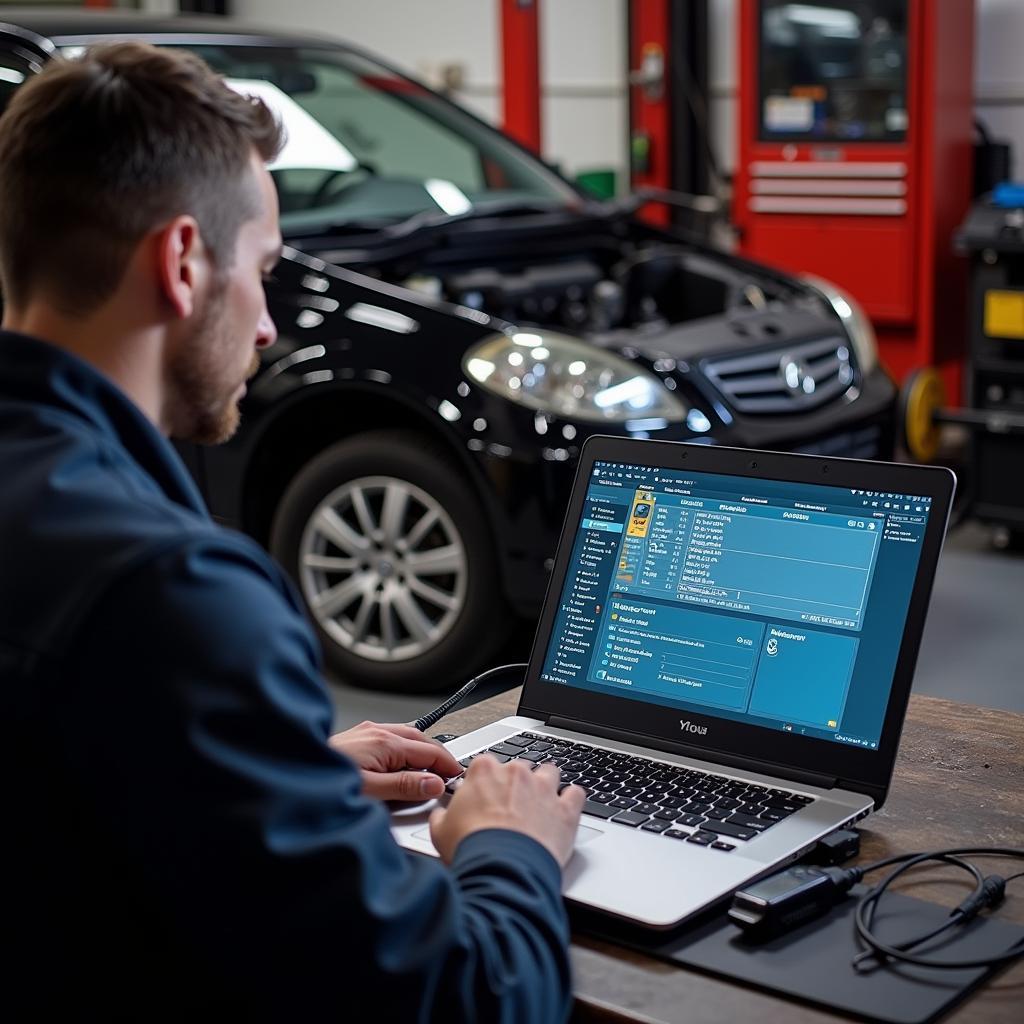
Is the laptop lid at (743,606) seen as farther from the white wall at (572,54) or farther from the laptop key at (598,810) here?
the white wall at (572,54)

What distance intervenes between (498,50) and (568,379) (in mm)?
5271

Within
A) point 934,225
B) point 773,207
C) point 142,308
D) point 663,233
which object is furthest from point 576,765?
point 773,207

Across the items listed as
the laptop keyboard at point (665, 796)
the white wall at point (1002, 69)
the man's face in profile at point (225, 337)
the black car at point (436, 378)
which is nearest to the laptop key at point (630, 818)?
the laptop keyboard at point (665, 796)

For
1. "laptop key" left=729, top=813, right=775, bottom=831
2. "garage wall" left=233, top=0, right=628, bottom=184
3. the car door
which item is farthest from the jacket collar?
"garage wall" left=233, top=0, right=628, bottom=184

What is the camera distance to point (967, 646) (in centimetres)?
388

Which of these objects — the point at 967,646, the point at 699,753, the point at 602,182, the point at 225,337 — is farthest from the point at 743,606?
the point at 602,182

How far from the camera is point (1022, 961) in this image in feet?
3.52

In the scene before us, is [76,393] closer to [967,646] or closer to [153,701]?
[153,701]

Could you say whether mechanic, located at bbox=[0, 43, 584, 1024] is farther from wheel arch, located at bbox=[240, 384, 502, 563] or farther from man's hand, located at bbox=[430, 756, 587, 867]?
wheel arch, located at bbox=[240, 384, 502, 563]

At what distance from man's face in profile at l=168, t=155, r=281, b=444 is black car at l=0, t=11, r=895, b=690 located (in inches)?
85.1

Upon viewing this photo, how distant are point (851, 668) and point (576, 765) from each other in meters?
0.25

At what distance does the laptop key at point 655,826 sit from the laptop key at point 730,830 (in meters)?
0.03

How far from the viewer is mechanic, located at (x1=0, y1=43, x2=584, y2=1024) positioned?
0.86 meters

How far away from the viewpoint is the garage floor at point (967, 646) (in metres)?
3.51
